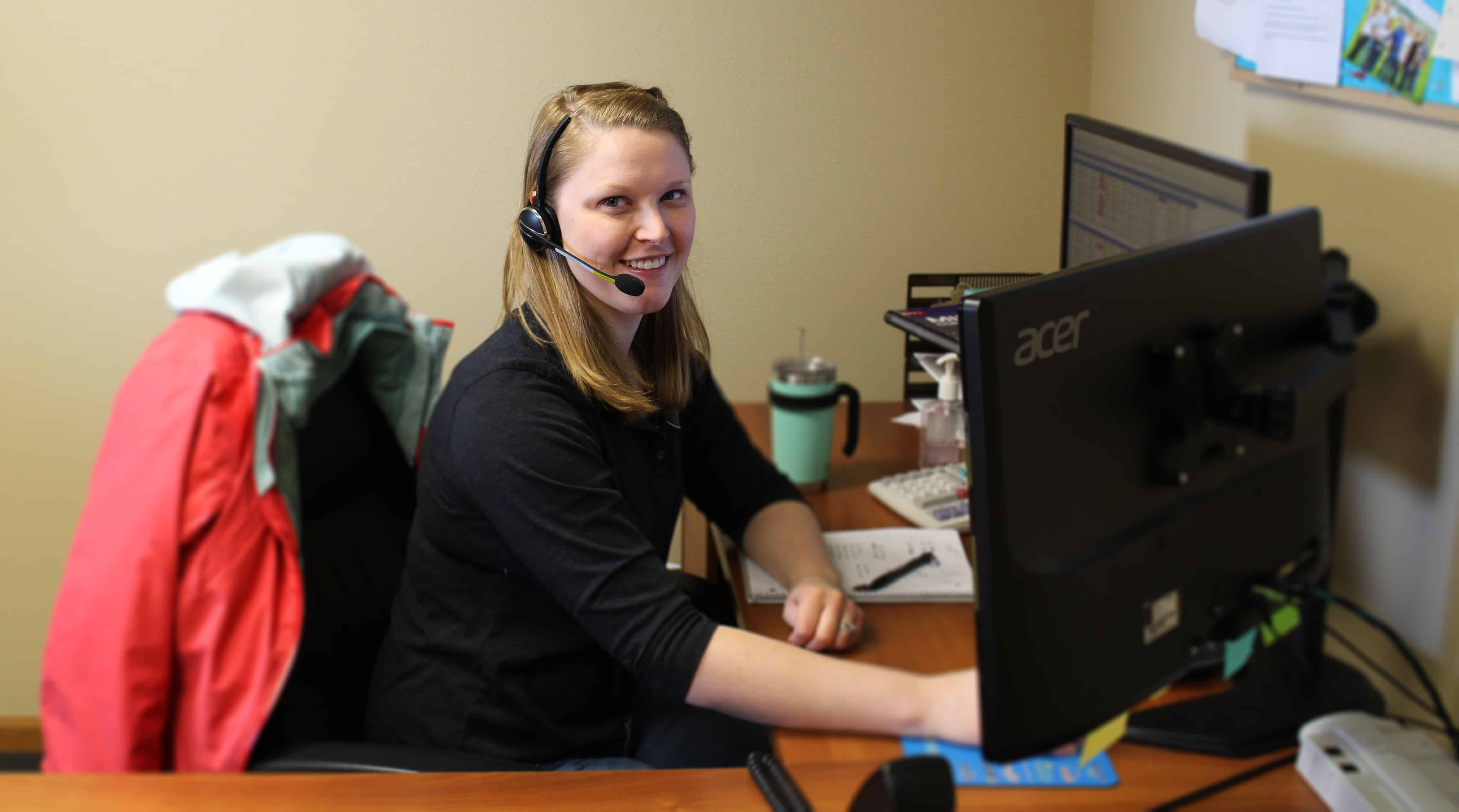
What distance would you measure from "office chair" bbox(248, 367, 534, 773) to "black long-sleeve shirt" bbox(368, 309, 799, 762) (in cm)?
5

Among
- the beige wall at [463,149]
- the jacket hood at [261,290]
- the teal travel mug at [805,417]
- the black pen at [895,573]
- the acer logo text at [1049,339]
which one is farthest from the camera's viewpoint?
the beige wall at [463,149]

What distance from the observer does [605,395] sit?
1.10m

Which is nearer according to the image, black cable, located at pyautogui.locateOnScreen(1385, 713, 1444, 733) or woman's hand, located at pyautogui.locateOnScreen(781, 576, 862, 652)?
black cable, located at pyautogui.locateOnScreen(1385, 713, 1444, 733)

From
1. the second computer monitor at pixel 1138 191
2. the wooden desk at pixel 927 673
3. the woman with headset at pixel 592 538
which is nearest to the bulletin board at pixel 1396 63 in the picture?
the second computer monitor at pixel 1138 191

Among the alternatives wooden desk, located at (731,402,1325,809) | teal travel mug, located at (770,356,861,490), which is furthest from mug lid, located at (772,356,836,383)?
wooden desk, located at (731,402,1325,809)

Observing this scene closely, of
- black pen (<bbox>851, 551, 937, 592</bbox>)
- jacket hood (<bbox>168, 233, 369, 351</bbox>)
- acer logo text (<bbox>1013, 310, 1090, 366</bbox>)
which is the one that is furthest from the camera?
black pen (<bbox>851, 551, 937, 592</bbox>)

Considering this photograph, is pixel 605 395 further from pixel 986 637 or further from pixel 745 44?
pixel 745 44

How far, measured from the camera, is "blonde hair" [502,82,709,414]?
3.59 ft

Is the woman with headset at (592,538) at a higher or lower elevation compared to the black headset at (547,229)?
lower

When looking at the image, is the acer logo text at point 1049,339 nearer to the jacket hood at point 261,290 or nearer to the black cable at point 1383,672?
A: the black cable at point 1383,672

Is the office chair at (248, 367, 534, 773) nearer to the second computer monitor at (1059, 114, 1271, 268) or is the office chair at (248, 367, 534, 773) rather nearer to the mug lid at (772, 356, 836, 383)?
the mug lid at (772, 356, 836, 383)

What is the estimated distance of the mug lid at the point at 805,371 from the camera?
1.47 metres

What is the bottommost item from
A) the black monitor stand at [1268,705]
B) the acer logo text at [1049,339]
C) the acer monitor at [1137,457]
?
the black monitor stand at [1268,705]

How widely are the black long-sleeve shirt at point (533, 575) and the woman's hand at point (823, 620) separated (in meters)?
0.11
